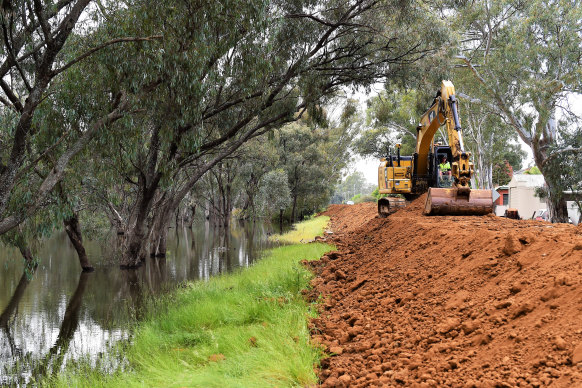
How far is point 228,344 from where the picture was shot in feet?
16.4

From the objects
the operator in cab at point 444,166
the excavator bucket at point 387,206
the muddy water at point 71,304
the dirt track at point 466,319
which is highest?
the operator in cab at point 444,166

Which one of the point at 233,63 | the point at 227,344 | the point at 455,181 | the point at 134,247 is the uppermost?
the point at 233,63

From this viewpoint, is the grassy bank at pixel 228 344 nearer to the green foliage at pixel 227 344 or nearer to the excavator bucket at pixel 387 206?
the green foliage at pixel 227 344

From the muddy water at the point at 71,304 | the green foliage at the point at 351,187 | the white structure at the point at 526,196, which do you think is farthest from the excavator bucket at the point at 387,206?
the green foliage at the point at 351,187

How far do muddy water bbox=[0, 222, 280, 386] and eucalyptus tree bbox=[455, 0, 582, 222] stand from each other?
1273 cm

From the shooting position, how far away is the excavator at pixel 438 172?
8.75 m

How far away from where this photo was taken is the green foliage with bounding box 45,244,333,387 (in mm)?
3838

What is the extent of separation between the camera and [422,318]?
13.0ft

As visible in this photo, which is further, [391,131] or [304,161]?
[391,131]

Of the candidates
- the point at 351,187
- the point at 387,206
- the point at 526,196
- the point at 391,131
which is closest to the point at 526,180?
the point at 526,196

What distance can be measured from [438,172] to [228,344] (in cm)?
853

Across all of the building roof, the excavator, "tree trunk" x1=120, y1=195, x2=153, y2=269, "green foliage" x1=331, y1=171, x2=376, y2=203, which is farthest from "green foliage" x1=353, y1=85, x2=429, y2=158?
"green foliage" x1=331, y1=171, x2=376, y2=203

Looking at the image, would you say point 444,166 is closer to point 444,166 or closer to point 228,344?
point 444,166

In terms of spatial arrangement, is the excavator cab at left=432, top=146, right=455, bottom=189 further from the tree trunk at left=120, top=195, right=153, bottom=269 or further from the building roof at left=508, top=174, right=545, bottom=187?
the building roof at left=508, top=174, right=545, bottom=187
